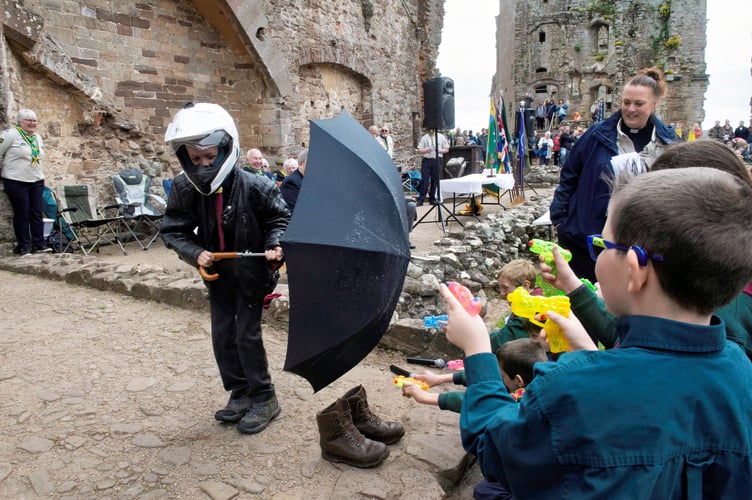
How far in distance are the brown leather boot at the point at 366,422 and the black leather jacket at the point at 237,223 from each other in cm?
76

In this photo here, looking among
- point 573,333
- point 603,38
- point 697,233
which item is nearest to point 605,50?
point 603,38

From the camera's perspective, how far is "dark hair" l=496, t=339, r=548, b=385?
238 centimetres

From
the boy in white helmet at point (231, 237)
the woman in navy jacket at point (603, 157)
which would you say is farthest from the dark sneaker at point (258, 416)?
the woman in navy jacket at point (603, 157)

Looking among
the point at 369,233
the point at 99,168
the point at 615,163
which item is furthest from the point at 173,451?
the point at 99,168

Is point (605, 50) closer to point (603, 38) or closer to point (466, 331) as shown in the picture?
point (603, 38)

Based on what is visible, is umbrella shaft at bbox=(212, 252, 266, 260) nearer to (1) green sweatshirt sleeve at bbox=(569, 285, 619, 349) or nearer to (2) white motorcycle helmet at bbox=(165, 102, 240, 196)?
(2) white motorcycle helmet at bbox=(165, 102, 240, 196)

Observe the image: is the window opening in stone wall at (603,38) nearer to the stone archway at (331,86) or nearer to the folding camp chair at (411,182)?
the stone archway at (331,86)

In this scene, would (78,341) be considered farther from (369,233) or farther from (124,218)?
(124,218)

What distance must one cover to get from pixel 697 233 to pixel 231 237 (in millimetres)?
2288

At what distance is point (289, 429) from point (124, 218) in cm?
681

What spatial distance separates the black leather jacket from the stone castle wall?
6098mm

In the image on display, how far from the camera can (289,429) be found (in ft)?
9.30

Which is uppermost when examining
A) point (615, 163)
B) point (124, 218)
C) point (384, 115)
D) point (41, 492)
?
point (384, 115)

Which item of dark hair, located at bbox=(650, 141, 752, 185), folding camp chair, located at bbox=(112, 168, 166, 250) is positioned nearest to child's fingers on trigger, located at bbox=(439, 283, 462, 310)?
dark hair, located at bbox=(650, 141, 752, 185)
